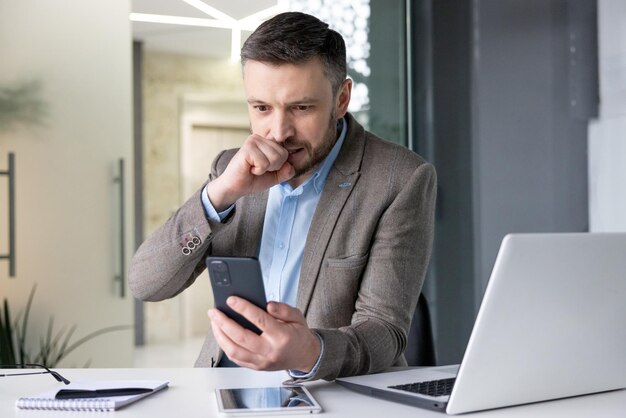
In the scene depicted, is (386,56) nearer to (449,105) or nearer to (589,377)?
(449,105)

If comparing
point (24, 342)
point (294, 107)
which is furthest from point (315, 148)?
point (24, 342)

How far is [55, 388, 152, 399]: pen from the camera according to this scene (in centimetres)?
128

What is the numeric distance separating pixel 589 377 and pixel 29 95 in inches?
117

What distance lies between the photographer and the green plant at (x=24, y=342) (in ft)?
11.4

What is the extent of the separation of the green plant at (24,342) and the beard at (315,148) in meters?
2.07

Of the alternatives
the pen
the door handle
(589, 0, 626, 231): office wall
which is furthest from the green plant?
the pen

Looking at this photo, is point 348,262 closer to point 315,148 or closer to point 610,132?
point 315,148

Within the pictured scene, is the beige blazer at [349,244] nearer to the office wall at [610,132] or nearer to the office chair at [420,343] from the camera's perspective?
the office chair at [420,343]

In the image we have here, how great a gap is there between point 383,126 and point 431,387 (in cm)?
302

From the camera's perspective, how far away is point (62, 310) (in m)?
3.73

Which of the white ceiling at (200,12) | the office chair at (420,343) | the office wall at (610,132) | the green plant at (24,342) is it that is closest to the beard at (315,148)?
the office chair at (420,343)

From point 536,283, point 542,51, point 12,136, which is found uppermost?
point 542,51

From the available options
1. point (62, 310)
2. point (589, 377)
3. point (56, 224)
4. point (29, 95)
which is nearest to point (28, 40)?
point (29, 95)

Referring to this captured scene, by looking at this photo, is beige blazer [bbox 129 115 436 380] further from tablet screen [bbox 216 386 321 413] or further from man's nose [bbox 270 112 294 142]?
tablet screen [bbox 216 386 321 413]
